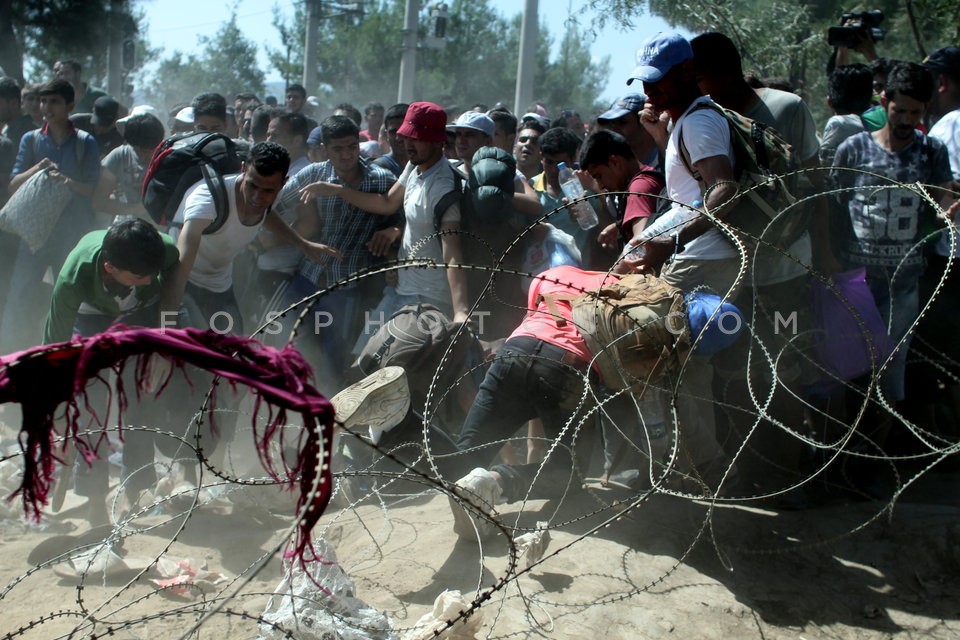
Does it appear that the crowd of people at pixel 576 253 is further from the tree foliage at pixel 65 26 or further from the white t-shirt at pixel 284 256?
the tree foliage at pixel 65 26

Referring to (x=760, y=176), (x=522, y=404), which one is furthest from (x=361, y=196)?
(x=760, y=176)

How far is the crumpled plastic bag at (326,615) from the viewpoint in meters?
3.23

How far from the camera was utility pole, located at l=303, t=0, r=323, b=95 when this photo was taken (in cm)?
1927

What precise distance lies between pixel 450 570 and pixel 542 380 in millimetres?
978

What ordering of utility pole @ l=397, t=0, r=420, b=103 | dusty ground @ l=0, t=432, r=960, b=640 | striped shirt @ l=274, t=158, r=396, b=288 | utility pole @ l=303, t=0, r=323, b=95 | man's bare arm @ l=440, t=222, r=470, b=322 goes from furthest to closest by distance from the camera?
utility pole @ l=303, t=0, r=323, b=95, utility pole @ l=397, t=0, r=420, b=103, striped shirt @ l=274, t=158, r=396, b=288, man's bare arm @ l=440, t=222, r=470, b=322, dusty ground @ l=0, t=432, r=960, b=640

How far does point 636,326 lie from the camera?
3795 millimetres

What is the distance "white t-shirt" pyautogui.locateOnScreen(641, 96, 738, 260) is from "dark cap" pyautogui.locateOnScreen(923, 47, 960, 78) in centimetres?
272

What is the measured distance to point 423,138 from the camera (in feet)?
17.0

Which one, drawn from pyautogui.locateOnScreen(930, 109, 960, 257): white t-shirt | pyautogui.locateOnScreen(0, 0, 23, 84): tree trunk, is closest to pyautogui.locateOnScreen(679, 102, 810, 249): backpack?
pyautogui.locateOnScreen(930, 109, 960, 257): white t-shirt

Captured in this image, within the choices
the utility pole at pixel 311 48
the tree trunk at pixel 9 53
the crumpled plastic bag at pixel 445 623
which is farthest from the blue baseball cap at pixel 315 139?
the utility pole at pixel 311 48

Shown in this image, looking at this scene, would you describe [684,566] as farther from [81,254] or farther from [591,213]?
[81,254]

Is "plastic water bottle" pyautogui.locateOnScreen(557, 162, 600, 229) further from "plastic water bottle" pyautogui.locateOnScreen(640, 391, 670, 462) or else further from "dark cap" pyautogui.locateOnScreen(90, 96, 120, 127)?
"dark cap" pyautogui.locateOnScreen(90, 96, 120, 127)

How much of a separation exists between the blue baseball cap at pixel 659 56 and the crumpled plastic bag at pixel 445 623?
7.84 feet

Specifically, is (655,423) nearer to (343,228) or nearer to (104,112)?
(343,228)
